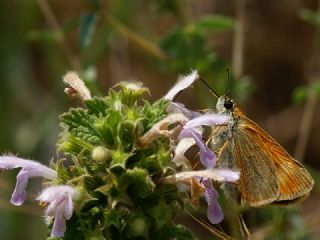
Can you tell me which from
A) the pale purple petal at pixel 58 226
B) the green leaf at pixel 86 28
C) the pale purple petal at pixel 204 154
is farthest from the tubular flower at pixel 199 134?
the green leaf at pixel 86 28

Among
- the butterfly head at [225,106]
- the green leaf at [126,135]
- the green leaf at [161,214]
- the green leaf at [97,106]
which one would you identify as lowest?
the green leaf at [161,214]

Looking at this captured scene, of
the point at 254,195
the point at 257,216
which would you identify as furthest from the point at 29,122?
the point at 254,195

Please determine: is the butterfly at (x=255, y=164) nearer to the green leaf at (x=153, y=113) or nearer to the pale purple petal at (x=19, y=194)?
the green leaf at (x=153, y=113)

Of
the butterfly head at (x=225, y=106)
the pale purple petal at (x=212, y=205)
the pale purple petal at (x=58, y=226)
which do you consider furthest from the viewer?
the butterfly head at (x=225, y=106)

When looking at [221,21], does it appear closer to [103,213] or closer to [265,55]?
[103,213]

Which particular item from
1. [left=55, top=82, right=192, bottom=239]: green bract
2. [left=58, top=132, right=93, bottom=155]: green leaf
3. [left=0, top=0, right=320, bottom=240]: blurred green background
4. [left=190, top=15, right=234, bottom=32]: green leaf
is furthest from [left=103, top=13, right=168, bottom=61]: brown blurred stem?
[left=58, top=132, right=93, bottom=155]: green leaf
